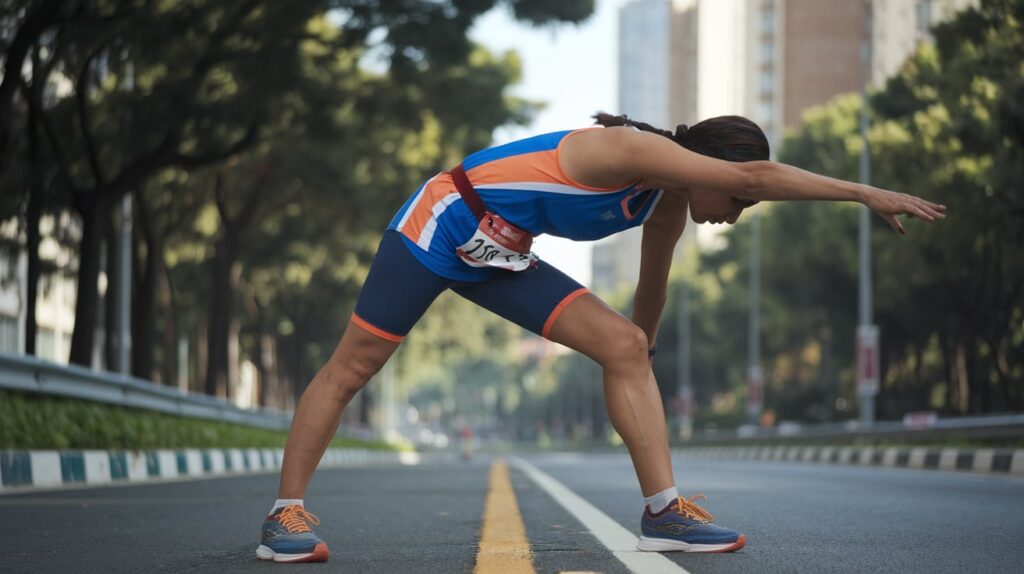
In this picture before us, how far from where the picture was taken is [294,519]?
584 centimetres

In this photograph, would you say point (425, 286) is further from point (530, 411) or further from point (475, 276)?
point (530, 411)

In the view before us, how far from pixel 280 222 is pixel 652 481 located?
103 feet

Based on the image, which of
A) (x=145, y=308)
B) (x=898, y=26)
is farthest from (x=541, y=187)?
(x=898, y=26)

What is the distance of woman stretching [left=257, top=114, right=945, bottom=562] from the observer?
5.50 meters

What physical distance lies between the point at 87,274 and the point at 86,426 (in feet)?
35.1

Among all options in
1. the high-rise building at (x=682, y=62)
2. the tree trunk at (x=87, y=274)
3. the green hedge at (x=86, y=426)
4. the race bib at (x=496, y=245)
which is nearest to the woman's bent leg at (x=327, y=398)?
the race bib at (x=496, y=245)

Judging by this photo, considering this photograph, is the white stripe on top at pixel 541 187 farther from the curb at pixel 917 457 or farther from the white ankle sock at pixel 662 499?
the curb at pixel 917 457

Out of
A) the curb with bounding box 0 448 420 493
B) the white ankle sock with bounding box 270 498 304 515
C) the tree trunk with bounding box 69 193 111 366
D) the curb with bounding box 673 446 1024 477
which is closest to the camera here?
the white ankle sock with bounding box 270 498 304 515

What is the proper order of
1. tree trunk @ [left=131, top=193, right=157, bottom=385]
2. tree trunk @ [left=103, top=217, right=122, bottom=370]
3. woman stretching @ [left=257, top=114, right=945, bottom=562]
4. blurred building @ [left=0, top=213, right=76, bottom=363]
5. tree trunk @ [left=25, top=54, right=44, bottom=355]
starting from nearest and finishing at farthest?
1. woman stretching @ [left=257, top=114, right=945, bottom=562]
2. tree trunk @ [left=25, top=54, right=44, bottom=355]
3. tree trunk @ [left=103, top=217, right=122, bottom=370]
4. tree trunk @ [left=131, top=193, right=157, bottom=385]
5. blurred building @ [left=0, top=213, right=76, bottom=363]

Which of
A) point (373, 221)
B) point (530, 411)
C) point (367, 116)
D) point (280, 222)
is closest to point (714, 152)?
point (367, 116)

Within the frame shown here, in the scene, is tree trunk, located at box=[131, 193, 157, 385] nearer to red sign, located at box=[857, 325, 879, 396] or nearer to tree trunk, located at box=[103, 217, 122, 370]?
tree trunk, located at box=[103, 217, 122, 370]

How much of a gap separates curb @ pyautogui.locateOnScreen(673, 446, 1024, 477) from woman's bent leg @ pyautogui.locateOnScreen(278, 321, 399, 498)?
41.8 ft

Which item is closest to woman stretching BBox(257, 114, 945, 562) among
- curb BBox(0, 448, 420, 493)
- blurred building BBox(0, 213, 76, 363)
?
curb BBox(0, 448, 420, 493)

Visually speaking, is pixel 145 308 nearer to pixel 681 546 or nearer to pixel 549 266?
pixel 549 266
